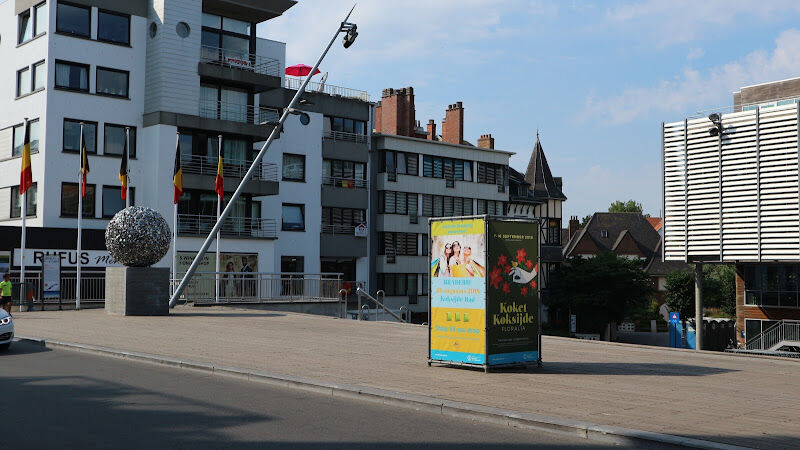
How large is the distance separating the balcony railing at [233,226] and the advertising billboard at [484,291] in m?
29.6

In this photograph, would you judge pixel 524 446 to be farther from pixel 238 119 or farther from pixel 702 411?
pixel 238 119

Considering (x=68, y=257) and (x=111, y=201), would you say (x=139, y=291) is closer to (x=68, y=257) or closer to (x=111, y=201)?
(x=68, y=257)

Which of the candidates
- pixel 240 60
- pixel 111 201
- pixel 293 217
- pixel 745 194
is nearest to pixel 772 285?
pixel 745 194

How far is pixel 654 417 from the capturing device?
8.33 metres

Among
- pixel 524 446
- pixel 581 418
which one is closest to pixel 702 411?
pixel 581 418

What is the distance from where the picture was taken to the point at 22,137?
40.8 meters

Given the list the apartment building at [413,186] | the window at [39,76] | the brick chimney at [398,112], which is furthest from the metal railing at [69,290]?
the brick chimney at [398,112]

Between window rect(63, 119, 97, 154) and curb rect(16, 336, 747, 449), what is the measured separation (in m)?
28.6

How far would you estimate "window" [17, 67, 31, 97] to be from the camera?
39844mm

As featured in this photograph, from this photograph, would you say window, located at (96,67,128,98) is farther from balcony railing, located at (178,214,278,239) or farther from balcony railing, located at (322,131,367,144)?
balcony railing, located at (322,131,367,144)

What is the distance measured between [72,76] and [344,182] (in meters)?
20.2

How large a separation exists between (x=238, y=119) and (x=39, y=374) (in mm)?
33308

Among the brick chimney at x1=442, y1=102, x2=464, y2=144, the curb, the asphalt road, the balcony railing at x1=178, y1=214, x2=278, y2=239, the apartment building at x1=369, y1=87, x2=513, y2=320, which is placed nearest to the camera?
the curb

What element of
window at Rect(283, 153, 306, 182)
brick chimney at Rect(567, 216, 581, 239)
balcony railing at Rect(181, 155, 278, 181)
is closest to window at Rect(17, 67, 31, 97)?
balcony railing at Rect(181, 155, 278, 181)
